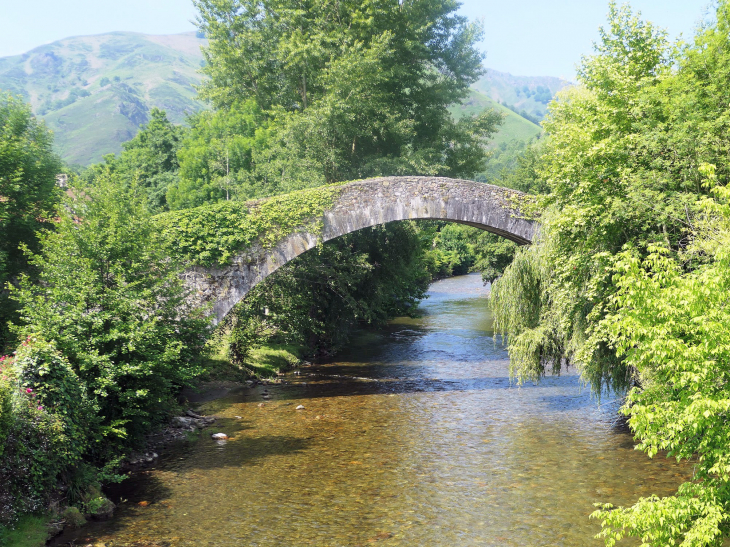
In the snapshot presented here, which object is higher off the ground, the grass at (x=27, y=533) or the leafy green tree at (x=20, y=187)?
the leafy green tree at (x=20, y=187)

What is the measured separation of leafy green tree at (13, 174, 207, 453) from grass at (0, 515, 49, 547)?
→ 205cm

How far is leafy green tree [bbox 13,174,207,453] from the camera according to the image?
10.4 metres

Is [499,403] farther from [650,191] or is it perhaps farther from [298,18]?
[298,18]

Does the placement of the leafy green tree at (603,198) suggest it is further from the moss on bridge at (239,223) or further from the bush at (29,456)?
the bush at (29,456)

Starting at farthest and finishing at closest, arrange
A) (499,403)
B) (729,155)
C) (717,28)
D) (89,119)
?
(89,119)
(499,403)
(717,28)
(729,155)

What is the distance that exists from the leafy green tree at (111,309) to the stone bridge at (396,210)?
476 cm

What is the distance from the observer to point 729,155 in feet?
32.3

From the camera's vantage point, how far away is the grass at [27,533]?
7.57 meters

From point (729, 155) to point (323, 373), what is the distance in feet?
46.3

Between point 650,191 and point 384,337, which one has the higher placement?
point 650,191

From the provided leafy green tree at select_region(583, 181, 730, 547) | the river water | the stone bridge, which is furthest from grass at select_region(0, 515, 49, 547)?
the stone bridge

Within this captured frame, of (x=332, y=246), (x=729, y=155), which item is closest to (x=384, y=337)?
(x=332, y=246)

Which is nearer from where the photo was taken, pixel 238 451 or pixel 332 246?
pixel 238 451

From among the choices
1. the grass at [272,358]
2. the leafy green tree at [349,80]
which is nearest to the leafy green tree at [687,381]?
the grass at [272,358]
